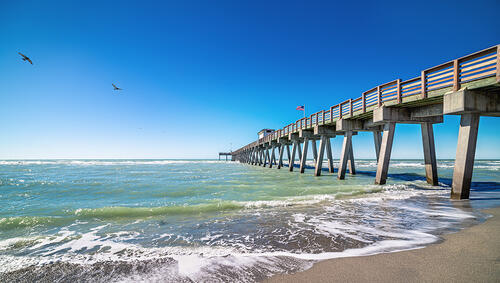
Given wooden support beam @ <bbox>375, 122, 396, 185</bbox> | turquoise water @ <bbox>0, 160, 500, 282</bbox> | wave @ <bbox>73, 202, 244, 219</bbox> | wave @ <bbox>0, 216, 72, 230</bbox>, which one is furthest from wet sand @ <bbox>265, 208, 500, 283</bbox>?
wooden support beam @ <bbox>375, 122, 396, 185</bbox>

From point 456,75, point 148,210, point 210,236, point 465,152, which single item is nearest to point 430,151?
point 465,152

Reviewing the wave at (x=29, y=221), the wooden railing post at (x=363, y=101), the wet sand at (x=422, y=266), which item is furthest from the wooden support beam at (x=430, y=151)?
the wave at (x=29, y=221)

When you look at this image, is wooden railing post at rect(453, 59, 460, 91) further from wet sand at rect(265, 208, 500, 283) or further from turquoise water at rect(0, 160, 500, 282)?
wet sand at rect(265, 208, 500, 283)

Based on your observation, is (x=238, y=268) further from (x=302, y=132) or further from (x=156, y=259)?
(x=302, y=132)

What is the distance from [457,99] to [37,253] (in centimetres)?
1235

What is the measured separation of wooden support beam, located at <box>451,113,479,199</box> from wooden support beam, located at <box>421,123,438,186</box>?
493 centimetres

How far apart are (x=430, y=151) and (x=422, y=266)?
12425mm

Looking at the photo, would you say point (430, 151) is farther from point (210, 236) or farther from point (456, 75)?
point (210, 236)

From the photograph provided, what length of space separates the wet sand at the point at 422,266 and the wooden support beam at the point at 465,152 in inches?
205

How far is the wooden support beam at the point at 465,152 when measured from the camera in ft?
25.0

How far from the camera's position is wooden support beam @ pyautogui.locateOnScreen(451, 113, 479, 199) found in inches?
300

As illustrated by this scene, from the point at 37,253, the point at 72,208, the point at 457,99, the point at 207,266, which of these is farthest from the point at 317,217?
the point at 72,208

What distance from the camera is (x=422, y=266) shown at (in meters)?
2.87

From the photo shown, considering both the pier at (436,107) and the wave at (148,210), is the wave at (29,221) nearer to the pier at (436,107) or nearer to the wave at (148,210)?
the wave at (148,210)
